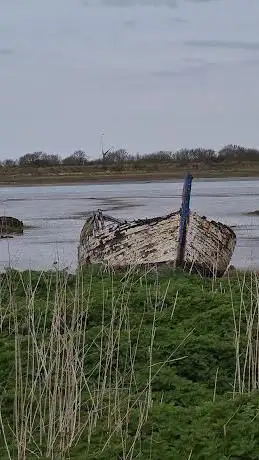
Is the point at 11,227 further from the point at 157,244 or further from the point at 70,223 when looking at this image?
the point at 157,244

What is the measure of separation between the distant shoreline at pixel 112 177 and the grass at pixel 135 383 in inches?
2564

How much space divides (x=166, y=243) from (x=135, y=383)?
7933 millimetres

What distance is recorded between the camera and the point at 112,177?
83.8 meters

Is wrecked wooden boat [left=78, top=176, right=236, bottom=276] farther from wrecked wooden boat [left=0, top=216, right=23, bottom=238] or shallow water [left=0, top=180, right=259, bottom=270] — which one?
wrecked wooden boat [left=0, top=216, right=23, bottom=238]

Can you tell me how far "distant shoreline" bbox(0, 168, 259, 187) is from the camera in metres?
77.4

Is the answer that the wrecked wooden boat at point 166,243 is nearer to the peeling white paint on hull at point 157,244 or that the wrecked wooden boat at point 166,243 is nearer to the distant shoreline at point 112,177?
the peeling white paint on hull at point 157,244

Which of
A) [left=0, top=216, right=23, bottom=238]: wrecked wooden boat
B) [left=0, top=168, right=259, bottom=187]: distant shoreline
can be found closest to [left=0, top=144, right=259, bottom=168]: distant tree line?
[left=0, top=168, right=259, bottom=187]: distant shoreline

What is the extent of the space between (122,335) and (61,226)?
20.2 meters

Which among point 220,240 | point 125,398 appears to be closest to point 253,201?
point 220,240

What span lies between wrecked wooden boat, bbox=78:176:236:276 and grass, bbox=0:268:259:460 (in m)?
4.34

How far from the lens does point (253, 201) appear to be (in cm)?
4219

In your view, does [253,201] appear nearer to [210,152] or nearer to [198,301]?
[198,301]

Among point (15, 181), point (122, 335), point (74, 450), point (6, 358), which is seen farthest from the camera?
point (15, 181)

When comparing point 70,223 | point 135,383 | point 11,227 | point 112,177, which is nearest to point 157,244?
point 135,383
